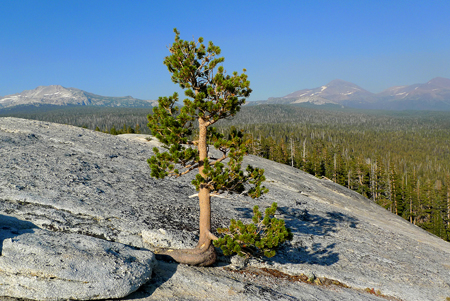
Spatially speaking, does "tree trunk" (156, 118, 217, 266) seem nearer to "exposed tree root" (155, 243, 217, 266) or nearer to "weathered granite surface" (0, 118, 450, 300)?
"exposed tree root" (155, 243, 217, 266)

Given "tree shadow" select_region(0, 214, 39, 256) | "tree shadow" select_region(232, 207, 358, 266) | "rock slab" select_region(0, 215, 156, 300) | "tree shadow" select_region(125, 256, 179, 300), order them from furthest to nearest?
1. "tree shadow" select_region(232, 207, 358, 266)
2. "tree shadow" select_region(125, 256, 179, 300)
3. "tree shadow" select_region(0, 214, 39, 256)
4. "rock slab" select_region(0, 215, 156, 300)

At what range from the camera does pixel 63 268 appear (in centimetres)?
838

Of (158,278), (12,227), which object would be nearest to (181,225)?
(158,278)

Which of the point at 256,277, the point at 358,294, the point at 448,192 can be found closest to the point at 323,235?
the point at 358,294

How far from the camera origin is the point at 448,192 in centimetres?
8056

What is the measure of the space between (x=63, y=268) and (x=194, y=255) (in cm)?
499

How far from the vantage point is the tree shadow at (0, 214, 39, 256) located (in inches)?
357

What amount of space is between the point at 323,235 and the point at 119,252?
44.8 feet

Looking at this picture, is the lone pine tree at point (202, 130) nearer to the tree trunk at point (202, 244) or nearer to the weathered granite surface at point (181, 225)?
the tree trunk at point (202, 244)

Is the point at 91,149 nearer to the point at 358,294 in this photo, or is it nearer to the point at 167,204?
the point at 167,204

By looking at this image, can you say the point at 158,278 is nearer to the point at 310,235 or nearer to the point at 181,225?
the point at 181,225

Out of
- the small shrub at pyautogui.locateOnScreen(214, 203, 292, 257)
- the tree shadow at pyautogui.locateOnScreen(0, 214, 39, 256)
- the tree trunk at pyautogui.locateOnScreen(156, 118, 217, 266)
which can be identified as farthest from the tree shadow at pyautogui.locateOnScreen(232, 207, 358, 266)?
the tree shadow at pyautogui.locateOnScreen(0, 214, 39, 256)

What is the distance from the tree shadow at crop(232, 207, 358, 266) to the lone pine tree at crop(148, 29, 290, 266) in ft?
13.5

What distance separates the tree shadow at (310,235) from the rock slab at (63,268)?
7.30m
